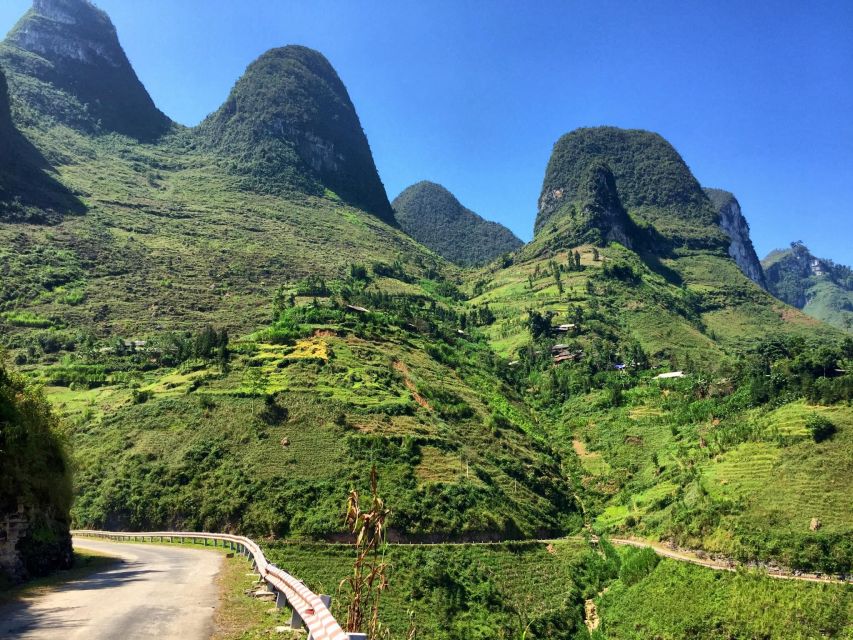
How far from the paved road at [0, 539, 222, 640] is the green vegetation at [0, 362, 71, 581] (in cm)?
240

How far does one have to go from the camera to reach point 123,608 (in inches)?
631

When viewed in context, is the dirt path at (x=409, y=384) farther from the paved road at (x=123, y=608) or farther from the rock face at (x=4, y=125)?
the rock face at (x=4, y=125)

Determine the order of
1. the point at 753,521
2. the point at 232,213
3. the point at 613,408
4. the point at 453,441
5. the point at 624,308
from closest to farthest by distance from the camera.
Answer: the point at 753,521, the point at 453,441, the point at 613,408, the point at 624,308, the point at 232,213

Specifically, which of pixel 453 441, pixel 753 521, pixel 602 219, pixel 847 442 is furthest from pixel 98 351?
pixel 602 219

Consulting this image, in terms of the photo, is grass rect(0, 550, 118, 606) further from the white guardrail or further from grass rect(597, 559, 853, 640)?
grass rect(597, 559, 853, 640)

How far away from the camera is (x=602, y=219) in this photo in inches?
7569

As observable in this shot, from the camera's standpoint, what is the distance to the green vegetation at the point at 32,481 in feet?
70.5

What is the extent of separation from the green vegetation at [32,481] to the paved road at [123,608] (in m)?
2.40

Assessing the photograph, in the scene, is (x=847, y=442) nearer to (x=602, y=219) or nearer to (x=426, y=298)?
(x=426, y=298)

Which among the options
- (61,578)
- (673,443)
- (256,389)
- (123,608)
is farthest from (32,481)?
(673,443)

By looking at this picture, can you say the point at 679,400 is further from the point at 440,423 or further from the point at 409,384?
the point at 409,384

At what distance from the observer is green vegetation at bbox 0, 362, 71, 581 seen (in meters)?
21.5

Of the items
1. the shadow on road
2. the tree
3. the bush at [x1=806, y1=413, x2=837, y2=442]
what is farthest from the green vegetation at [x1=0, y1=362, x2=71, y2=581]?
the bush at [x1=806, y1=413, x2=837, y2=442]

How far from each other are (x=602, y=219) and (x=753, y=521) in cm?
16207
